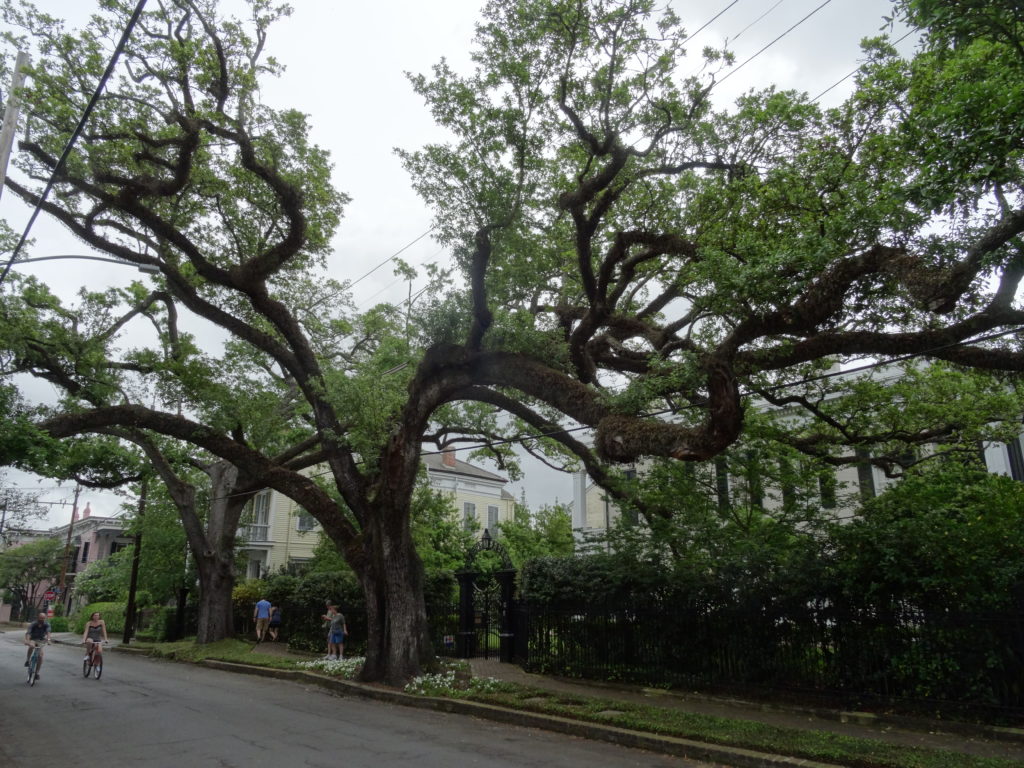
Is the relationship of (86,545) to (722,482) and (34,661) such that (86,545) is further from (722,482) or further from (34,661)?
(722,482)

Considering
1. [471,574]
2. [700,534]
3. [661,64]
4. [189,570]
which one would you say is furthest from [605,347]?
[189,570]

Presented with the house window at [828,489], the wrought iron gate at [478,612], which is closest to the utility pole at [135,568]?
the wrought iron gate at [478,612]

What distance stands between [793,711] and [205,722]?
838cm

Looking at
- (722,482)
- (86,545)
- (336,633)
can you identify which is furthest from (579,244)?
(86,545)

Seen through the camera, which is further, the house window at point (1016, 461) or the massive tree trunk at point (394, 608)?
the house window at point (1016, 461)

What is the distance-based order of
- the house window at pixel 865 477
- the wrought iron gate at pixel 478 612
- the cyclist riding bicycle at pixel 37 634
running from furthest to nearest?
the wrought iron gate at pixel 478 612
the cyclist riding bicycle at pixel 37 634
the house window at pixel 865 477

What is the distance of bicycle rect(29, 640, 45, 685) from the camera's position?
14617 mm

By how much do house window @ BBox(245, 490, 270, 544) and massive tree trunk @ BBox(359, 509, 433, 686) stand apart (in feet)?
83.2

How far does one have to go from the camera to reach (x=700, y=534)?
13375 millimetres

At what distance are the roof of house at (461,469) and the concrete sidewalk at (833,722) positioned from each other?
94.5 feet

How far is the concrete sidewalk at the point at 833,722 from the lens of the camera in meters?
8.32

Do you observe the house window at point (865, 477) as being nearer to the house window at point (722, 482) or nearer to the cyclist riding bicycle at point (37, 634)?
the house window at point (722, 482)

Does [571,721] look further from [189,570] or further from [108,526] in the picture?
[108,526]

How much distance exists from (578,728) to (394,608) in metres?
5.51
